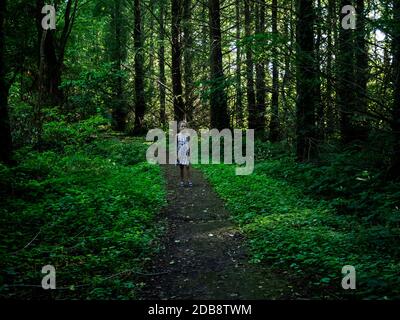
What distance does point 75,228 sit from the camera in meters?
7.39

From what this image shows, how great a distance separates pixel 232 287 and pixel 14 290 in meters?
2.93

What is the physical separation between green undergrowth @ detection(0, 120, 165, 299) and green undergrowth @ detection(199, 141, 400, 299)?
6.96ft

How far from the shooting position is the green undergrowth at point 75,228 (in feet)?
17.6

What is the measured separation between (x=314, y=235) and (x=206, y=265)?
6.82 ft

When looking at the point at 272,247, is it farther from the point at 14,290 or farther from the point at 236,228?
the point at 14,290

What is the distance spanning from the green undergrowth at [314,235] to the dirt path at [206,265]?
13.0 inches

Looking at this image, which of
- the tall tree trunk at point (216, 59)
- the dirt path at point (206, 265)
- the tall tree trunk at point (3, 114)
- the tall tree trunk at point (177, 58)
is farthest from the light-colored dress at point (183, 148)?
the tall tree trunk at point (177, 58)

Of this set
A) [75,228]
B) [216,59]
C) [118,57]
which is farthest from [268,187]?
[118,57]

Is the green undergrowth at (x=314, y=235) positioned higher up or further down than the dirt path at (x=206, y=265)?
higher up

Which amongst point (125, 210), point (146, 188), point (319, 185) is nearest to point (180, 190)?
point (146, 188)

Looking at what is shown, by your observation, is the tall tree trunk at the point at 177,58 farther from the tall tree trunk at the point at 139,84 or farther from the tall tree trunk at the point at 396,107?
the tall tree trunk at the point at 396,107

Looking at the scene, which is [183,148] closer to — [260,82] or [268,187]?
[268,187]

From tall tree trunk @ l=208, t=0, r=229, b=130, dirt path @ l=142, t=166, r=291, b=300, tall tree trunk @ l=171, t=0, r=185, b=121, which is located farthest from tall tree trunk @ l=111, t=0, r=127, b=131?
dirt path @ l=142, t=166, r=291, b=300

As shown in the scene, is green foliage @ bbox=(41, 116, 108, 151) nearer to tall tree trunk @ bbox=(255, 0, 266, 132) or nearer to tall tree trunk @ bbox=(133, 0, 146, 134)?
tall tree trunk @ bbox=(255, 0, 266, 132)
